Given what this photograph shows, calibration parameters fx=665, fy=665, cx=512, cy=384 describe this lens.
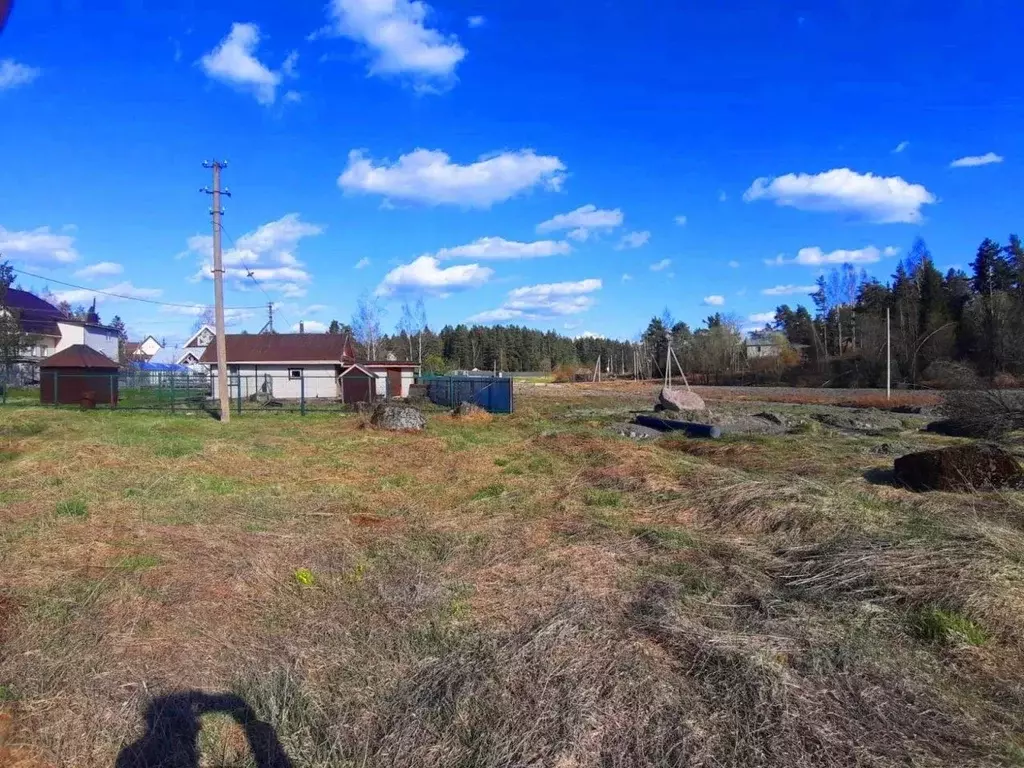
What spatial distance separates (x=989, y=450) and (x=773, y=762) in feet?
27.8

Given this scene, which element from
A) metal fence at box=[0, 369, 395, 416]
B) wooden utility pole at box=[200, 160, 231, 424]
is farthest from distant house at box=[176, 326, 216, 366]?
wooden utility pole at box=[200, 160, 231, 424]

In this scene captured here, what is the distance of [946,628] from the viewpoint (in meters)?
4.30

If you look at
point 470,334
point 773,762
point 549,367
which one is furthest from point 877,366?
point 470,334

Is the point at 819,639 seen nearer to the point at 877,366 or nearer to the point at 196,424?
the point at 196,424

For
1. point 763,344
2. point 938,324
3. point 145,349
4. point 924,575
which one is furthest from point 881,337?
point 145,349

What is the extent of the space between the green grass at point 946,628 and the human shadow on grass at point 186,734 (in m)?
3.99

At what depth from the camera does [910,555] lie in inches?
217

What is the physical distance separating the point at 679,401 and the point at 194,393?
983 inches

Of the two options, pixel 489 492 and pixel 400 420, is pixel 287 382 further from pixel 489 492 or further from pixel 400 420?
pixel 489 492

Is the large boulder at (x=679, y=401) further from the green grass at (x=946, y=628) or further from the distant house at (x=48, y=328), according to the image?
the distant house at (x=48, y=328)

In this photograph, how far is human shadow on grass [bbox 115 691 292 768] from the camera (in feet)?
10.8

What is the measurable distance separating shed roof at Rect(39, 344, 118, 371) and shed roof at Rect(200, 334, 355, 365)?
318 inches

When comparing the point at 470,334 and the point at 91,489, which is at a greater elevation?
the point at 470,334

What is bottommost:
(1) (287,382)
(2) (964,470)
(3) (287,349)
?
(2) (964,470)
